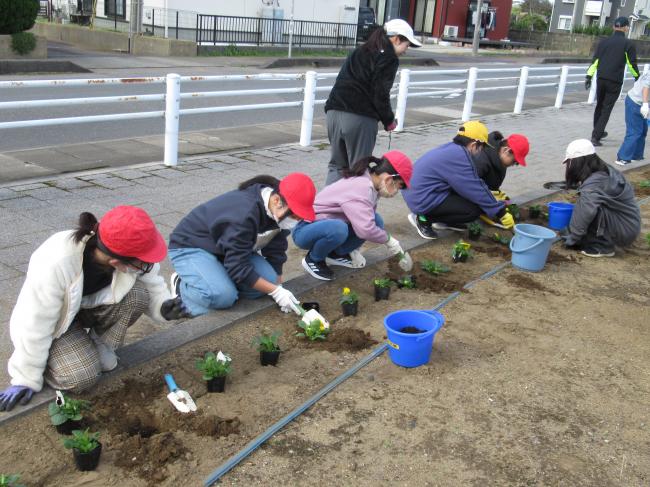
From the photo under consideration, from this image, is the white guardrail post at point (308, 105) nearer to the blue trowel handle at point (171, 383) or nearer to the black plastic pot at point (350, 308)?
the black plastic pot at point (350, 308)

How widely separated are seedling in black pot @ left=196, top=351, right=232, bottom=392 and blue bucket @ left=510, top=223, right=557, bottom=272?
2.90m

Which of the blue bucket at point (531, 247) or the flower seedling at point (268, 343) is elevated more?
the blue bucket at point (531, 247)

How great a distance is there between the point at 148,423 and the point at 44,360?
22.1 inches

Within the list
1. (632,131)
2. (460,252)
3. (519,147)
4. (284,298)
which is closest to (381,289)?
(284,298)

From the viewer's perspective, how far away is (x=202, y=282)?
4.25m

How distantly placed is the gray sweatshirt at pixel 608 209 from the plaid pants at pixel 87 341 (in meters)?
3.95

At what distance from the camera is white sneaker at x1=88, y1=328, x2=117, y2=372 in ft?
11.8

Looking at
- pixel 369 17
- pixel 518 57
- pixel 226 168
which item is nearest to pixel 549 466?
pixel 226 168

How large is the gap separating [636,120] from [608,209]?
504cm

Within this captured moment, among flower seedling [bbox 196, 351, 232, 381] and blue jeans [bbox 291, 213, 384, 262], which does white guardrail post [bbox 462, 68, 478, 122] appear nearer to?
blue jeans [bbox 291, 213, 384, 262]

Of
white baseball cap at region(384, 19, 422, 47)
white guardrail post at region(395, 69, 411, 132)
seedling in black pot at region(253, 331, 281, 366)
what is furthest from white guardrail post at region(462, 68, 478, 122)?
seedling in black pot at region(253, 331, 281, 366)

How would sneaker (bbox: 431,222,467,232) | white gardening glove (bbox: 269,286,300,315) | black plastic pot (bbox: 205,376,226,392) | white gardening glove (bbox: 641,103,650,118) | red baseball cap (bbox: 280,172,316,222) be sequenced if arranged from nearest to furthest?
black plastic pot (bbox: 205,376,226,392)
red baseball cap (bbox: 280,172,316,222)
white gardening glove (bbox: 269,286,300,315)
sneaker (bbox: 431,222,467,232)
white gardening glove (bbox: 641,103,650,118)

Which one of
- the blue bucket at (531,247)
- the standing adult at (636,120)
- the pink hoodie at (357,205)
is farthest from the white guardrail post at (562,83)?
the pink hoodie at (357,205)

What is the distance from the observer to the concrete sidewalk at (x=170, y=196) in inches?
168
